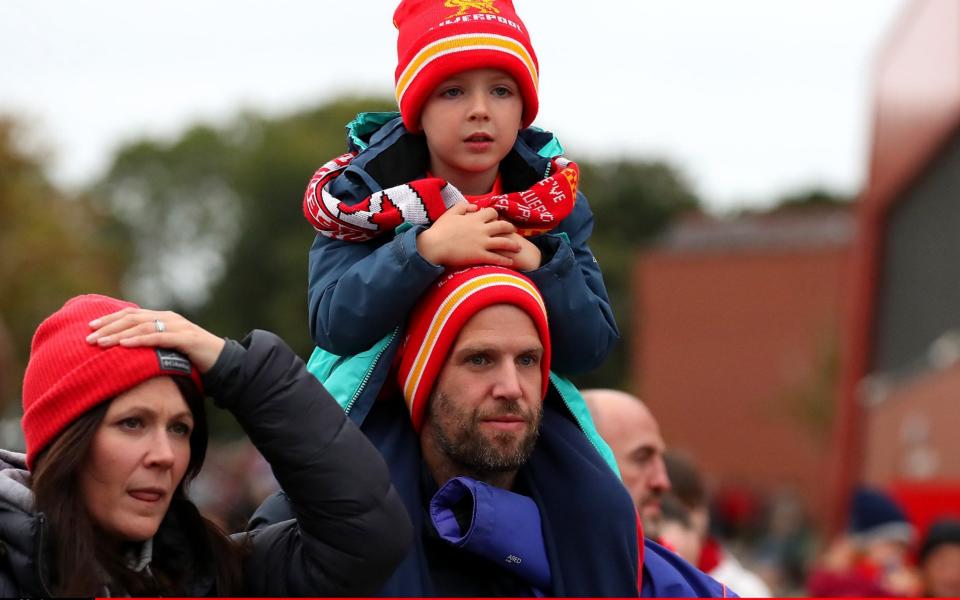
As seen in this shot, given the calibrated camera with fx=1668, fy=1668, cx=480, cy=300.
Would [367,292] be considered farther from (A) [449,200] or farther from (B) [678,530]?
(B) [678,530]

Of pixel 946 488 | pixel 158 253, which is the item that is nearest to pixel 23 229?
pixel 946 488

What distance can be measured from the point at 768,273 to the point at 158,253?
1303 inches

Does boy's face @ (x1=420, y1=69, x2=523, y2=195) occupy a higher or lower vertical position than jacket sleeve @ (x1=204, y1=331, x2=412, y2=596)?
higher

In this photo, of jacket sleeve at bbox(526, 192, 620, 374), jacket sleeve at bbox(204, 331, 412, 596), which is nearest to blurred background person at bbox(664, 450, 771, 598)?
jacket sleeve at bbox(526, 192, 620, 374)

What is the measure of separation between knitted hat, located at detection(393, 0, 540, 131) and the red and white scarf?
0.27 meters

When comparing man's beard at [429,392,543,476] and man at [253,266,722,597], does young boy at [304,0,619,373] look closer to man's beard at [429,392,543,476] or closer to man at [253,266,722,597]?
man at [253,266,722,597]

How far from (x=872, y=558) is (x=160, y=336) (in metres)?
8.42

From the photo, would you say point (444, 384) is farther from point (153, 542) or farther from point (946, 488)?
point (946, 488)

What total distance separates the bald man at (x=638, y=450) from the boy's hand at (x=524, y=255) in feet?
6.31

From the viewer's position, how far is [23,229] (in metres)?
32.0

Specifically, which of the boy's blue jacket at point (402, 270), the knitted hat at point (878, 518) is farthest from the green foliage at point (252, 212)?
the boy's blue jacket at point (402, 270)

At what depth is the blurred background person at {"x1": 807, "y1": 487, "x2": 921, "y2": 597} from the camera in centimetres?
899

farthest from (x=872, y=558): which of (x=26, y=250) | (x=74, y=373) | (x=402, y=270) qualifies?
(x=26, y=250)

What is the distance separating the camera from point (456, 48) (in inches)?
180
